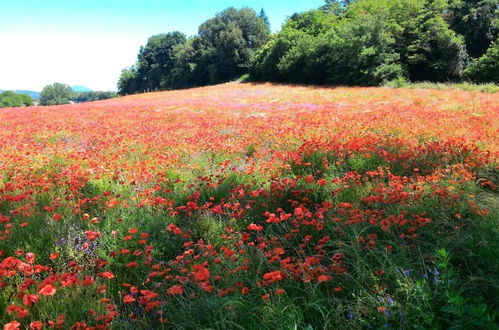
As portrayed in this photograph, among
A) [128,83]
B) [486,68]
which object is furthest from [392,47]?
[128,83]

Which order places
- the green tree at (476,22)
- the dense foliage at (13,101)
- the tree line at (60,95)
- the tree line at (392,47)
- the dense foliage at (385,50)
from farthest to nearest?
the tree line at (60,95), the dense foliage at (13,101), the green tree at (476,22), the dense foliage at (385,50), the tree line at (392,47)

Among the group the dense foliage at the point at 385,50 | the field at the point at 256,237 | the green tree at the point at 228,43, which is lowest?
the field at the point at 256,237

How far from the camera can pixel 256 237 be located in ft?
13.2

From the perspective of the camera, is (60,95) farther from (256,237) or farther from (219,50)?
(256,237)

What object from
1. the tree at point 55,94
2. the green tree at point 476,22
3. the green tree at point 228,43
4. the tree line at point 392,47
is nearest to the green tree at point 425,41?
the tree line at point 392,47

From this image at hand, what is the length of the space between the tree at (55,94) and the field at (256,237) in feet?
593

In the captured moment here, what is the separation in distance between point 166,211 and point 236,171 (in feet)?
6.11

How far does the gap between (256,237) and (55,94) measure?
19920 cm

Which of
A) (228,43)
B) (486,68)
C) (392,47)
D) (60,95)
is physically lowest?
(486,68)

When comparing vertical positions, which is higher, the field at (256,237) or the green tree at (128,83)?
the green tree at (128,83)

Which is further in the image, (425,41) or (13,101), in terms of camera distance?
(13,101)

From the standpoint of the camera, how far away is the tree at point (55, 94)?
543ft

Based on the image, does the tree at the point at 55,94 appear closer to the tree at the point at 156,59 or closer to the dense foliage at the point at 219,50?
the tree at the point at 156,59

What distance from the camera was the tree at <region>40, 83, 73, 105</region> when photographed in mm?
165525
